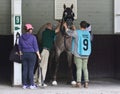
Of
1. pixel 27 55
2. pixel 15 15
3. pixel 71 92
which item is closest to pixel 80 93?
pixel 71 92

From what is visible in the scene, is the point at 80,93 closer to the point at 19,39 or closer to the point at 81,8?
the point at 19,39

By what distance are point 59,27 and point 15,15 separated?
137 centimetres

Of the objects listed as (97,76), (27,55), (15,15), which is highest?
(15,15)

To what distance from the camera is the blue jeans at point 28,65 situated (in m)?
13.1

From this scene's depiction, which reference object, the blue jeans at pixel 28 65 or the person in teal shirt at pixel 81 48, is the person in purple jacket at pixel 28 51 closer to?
the blue jeans at pixel 28 65

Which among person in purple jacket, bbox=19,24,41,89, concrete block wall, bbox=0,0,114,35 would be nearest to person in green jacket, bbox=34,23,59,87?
person in purple jacket, bbox=19,24,41,89

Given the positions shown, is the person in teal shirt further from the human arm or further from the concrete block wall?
the concrete block wall

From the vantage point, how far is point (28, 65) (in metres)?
13.2

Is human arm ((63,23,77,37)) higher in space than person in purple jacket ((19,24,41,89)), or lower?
higher

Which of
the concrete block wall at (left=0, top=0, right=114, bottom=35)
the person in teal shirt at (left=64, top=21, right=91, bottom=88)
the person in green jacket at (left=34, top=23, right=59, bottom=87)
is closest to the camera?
the person in teal shirt at (left=64, top=21, right=91, bottom=88)

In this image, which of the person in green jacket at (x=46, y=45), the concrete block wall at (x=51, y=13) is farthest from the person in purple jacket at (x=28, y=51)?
the concrete block wall at (x=51, y=13)

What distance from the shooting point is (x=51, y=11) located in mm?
16484

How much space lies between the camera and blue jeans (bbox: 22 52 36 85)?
1307 centimetres

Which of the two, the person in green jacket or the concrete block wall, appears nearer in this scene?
the person in green jacket
